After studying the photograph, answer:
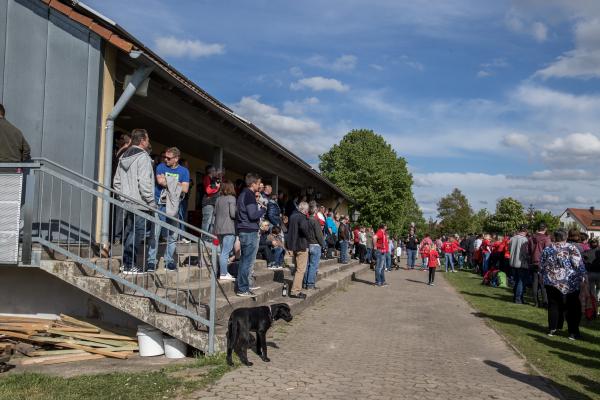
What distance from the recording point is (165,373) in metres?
5.57

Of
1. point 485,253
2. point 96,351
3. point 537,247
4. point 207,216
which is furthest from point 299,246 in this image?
point 485,253

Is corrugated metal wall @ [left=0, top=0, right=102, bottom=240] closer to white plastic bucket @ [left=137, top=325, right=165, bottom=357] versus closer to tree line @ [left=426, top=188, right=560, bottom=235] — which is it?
white plastic bucket @ [left=137, top=325, right=165, bottom=357]

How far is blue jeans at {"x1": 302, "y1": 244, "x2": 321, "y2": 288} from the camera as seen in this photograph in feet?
35.1

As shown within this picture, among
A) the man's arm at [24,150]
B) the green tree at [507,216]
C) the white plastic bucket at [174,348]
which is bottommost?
the white plastic bucket at [174,348]

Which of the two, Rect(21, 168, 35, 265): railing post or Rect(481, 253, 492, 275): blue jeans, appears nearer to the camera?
Rect(21, 168, 35, 265): railing post

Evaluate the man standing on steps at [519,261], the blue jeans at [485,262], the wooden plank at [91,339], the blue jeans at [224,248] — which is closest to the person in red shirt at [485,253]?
the blue jeans at [485,262]

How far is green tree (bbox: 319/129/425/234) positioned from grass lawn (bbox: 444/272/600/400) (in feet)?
102

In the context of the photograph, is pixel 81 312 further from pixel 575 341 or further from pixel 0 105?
pixel 575 341

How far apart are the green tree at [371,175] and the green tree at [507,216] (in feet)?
64.0

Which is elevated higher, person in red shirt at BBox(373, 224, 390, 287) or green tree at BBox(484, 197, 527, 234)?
green tree at BBox(484, 197, 527, 234)

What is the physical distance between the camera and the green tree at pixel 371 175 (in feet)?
163

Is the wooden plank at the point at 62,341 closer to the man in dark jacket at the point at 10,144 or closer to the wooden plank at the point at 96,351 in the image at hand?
the wooden plank at the point at 96,351

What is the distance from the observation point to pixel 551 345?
815 centimetres

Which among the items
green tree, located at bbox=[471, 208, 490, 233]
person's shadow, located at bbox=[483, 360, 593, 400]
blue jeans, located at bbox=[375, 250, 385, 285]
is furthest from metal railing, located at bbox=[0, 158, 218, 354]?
green tree, located at bbox=[471, 208, 490, 233]
